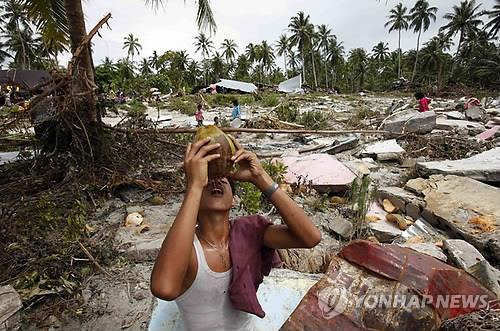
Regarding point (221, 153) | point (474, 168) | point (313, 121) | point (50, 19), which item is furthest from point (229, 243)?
point (313, 121)

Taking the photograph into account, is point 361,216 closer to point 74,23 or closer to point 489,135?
point 74,23

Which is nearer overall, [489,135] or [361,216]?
[361,216]

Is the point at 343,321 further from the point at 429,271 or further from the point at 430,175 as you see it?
the point at 430,175

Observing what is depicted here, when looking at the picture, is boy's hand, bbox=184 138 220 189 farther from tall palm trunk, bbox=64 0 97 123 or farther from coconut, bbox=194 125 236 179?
tall palm trunk, bbox=64 0 97 123

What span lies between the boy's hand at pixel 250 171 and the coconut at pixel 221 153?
1.0 inches

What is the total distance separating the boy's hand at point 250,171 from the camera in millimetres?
1222

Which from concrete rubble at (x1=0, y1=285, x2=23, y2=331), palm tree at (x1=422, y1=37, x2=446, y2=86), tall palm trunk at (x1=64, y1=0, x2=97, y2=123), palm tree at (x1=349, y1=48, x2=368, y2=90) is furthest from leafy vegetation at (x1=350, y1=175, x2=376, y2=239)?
palm tree at (x1=349, y1=48, x2=368, y2=90)

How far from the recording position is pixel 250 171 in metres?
A: 1.25

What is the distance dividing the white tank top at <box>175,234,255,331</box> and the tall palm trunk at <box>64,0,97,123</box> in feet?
12.5

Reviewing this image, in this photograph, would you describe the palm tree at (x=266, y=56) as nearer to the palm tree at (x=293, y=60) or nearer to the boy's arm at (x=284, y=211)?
the palm tree at (x=293, y=60)

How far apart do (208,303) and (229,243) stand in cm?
24

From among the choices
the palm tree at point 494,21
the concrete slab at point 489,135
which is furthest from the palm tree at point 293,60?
the concrete slab at point 489,135

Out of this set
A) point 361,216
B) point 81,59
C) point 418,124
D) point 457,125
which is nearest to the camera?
point 361,216

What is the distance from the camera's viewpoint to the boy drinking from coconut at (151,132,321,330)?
47.3 inches
